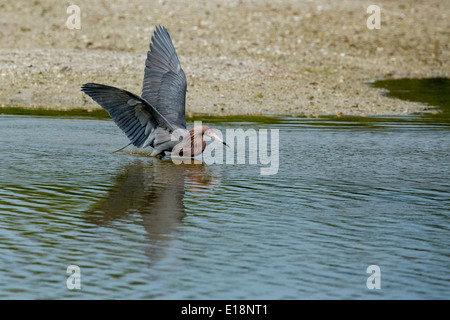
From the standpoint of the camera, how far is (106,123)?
40.5 ft

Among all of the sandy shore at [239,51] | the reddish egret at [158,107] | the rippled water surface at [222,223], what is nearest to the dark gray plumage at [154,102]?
the reddish egret at [158,107]

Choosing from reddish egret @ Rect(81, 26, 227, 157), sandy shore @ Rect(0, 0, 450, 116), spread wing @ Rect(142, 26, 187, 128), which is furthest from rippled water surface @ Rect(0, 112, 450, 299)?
sandy shore @ Rect(0, 0, 450, 116)

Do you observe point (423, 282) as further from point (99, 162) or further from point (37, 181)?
point (99, 162)

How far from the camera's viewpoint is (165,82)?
10359mm

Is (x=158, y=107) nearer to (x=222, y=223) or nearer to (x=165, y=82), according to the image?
(x=165, y=82)

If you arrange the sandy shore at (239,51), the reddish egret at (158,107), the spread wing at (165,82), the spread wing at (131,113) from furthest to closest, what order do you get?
the sandy shore at (239,51) < the spread wing at (165,82) < the reddish egret at (158,107) < the spread wing at (131,113)

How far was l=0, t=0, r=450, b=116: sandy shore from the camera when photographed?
51.0 ft

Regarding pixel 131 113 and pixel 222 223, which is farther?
pixel 131 113

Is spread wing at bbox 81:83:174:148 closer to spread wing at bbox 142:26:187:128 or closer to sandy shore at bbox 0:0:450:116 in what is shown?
spread wing at bbox 142:26:187:128

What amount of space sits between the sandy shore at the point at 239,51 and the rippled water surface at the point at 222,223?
5.34m

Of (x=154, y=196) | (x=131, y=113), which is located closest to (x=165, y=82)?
(x=131, y=113)

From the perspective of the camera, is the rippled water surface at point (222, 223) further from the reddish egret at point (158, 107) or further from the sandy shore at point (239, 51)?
the sandy shore at point (239, 51)

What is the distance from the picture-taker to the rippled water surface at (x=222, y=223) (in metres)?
4.79

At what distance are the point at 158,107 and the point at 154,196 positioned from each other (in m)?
3.21
